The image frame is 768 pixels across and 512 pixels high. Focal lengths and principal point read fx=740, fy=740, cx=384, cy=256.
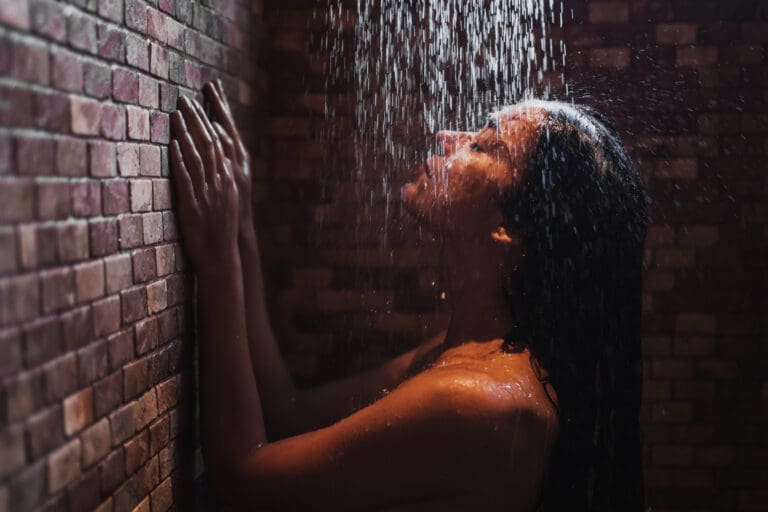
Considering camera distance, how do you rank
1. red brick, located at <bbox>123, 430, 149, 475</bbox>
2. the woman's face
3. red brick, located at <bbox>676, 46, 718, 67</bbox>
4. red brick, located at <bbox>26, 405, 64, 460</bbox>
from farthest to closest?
1. red brick, located at <bbox>676, 46, 718, 67</bbox>
2. the woman's face
3. red brick, located at <bbox>123, 430, 149, 475</bbox>
4. red brick, located at <bbox>26, 405, 64, 460</bbox>

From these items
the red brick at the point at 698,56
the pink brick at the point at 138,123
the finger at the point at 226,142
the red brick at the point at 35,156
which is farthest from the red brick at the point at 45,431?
the red brick at the point at 698,56

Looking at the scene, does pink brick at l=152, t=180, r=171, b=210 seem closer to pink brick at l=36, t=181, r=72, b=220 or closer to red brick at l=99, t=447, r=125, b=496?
pink brick at l=36, t=181, r=72, b=220

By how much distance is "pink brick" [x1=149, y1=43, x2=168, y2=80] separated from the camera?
1.82m

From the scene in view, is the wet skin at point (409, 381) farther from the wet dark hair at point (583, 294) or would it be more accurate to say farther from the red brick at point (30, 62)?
the red brick at point (30, 62)

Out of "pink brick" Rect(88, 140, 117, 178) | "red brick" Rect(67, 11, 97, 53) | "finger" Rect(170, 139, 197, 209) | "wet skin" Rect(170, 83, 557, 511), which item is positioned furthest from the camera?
"finger" Rect(170, 139, 197, 209)

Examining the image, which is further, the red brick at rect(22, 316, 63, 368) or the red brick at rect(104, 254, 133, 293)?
the red brick at rect(104, 254, 133, 293)

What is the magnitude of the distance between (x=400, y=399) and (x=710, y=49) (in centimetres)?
203

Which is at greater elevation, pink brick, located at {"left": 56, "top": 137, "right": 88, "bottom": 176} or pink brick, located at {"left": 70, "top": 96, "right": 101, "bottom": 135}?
pink brick, located at {"left": 70, "top": 96, "right": 101, "bottom": 135}

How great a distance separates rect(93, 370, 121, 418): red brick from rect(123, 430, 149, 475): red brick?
0.14 m

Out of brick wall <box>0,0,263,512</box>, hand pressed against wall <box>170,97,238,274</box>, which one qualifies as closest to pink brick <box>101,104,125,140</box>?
brick wall <box>0,0,263,512</box>

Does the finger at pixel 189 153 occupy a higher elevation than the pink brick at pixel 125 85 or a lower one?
lower

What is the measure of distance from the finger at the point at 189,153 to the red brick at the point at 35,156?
65 cm

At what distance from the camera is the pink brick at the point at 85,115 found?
1.42 metres

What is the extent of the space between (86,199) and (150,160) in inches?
14.0
